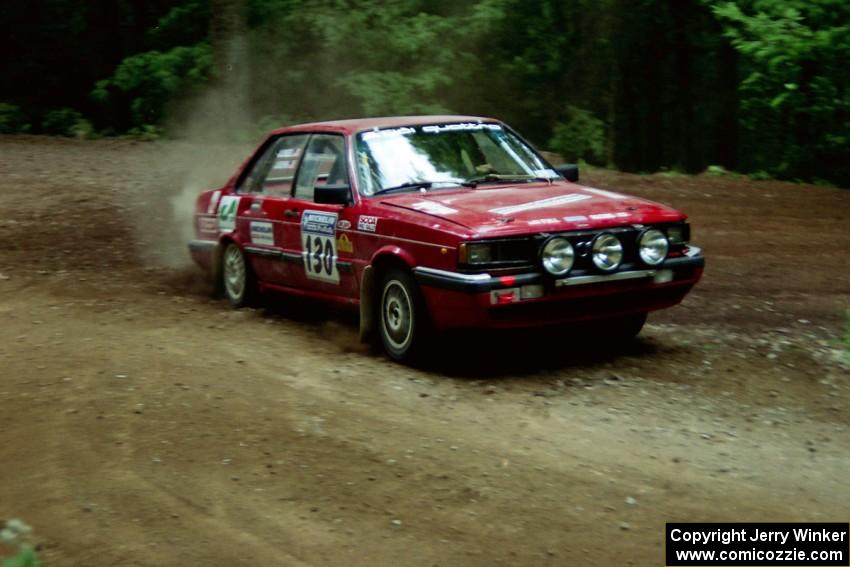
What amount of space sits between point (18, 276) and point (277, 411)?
5844mm

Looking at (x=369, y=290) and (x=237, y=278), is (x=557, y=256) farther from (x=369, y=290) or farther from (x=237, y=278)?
(x=237, y=278)

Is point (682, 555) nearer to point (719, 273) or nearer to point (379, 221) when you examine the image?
point (379, 221)

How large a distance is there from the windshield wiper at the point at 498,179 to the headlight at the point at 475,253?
1.21m

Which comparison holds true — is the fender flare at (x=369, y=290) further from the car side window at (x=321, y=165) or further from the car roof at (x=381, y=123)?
the car roof at (x=381, y=123)

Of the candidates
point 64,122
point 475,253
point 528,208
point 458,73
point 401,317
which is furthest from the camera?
point 64,122

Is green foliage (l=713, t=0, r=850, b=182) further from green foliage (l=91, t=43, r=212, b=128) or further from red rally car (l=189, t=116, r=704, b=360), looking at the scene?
green foliage (l=91, t=43, r=212, b=128)

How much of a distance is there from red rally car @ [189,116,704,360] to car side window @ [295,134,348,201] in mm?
14

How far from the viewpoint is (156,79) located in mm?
23312

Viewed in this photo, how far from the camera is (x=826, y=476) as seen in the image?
228 inches

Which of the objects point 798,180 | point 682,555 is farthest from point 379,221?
point 798,180

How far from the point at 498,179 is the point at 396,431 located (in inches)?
112

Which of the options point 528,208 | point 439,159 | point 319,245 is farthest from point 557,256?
point 319,245

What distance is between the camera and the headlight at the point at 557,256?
729 cm

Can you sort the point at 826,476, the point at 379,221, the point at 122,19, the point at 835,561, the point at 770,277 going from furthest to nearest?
the point at 122,19 → the point at 770,277 → the point at 379,221 → the point at 826,476 → the point at 835,561
